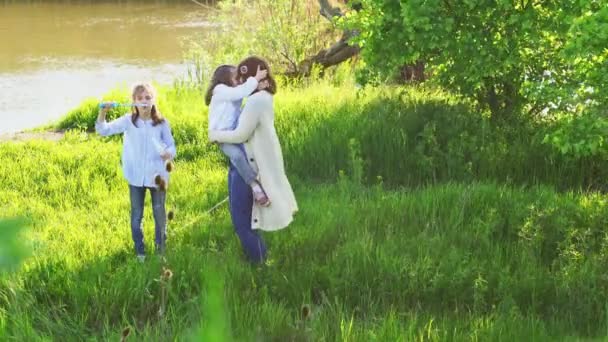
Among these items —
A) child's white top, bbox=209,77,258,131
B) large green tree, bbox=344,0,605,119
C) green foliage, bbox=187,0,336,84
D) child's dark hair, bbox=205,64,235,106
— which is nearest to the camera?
child's white top, bbox=209,77,258,131

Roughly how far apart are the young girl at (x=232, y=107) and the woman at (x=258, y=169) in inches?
1.8

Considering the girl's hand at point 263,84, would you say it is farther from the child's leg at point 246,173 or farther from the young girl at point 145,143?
the young girl at point 145,143

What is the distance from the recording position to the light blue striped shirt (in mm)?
5266

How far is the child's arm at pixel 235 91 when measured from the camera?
4.97m

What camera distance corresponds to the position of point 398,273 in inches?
193

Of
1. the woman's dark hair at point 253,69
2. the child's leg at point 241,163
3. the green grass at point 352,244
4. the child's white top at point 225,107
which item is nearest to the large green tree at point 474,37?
the green grass at point 352,244

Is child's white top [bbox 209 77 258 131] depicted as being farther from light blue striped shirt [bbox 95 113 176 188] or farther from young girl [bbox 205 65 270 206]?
light blue striped shirt [bbox 95 113 176 188]

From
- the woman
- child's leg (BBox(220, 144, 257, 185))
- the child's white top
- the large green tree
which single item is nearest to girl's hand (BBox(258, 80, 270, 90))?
the woman

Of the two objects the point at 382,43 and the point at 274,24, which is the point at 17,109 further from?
the point at 382,43

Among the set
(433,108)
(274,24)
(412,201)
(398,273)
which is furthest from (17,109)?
(398,273)

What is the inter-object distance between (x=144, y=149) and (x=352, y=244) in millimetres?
1580

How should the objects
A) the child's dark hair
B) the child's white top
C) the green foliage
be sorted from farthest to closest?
the green foliage < the child's dark hair < the child's white top

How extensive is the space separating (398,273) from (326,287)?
47 centimetres

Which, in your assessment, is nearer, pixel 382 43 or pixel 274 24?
pixel 382 43
